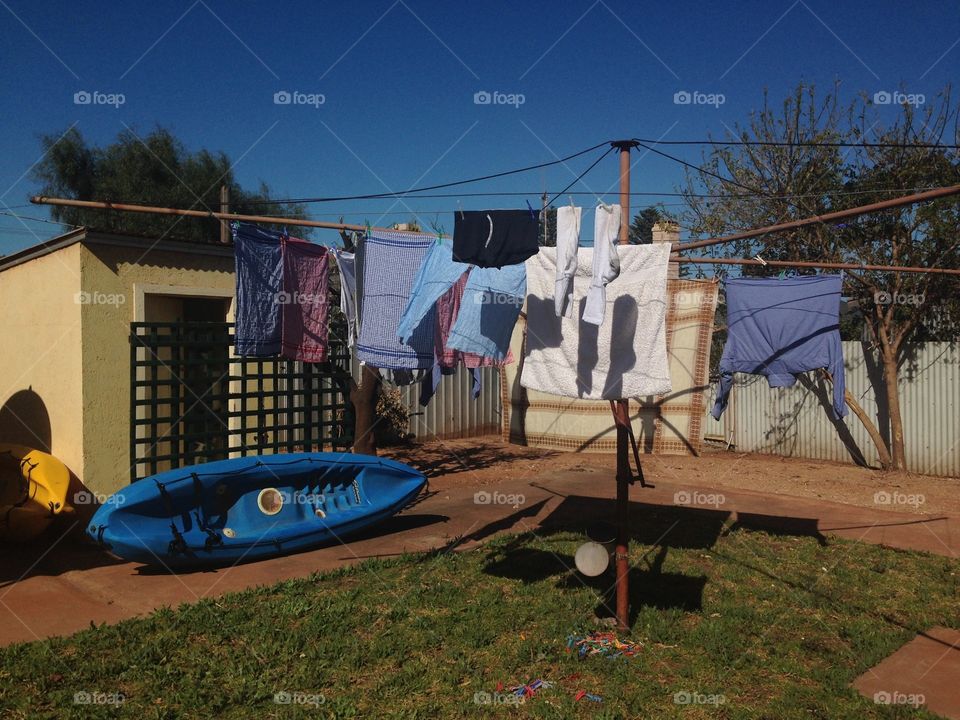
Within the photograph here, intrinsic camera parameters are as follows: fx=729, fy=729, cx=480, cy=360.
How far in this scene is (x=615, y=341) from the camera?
620cm

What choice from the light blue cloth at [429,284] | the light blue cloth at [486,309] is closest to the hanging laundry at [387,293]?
the light blue cloth at [429,284]

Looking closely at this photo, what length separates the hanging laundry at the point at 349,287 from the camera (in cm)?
851

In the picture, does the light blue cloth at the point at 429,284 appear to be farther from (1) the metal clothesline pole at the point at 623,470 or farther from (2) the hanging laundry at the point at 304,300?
(2) the hanging laundry at the point at 304,300

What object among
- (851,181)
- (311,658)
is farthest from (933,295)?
(311,658)

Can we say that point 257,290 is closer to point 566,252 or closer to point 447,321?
point 447,321

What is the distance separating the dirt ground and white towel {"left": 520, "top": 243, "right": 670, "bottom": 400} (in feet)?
21.0

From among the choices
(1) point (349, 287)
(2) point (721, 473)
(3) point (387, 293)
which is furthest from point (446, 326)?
(2) point (721, 473)

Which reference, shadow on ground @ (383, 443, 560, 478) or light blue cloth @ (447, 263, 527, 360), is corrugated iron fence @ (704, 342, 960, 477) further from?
light blue cloth @ (447, 263, 527, 360)

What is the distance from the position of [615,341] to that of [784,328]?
4.62 m

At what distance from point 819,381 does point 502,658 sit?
1150cm

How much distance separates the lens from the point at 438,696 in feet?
16.4

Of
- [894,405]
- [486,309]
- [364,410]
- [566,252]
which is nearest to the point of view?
[566,252]

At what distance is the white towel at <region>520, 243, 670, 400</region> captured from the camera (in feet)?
20.0

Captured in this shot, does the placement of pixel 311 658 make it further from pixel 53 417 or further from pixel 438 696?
pixel 53 417
